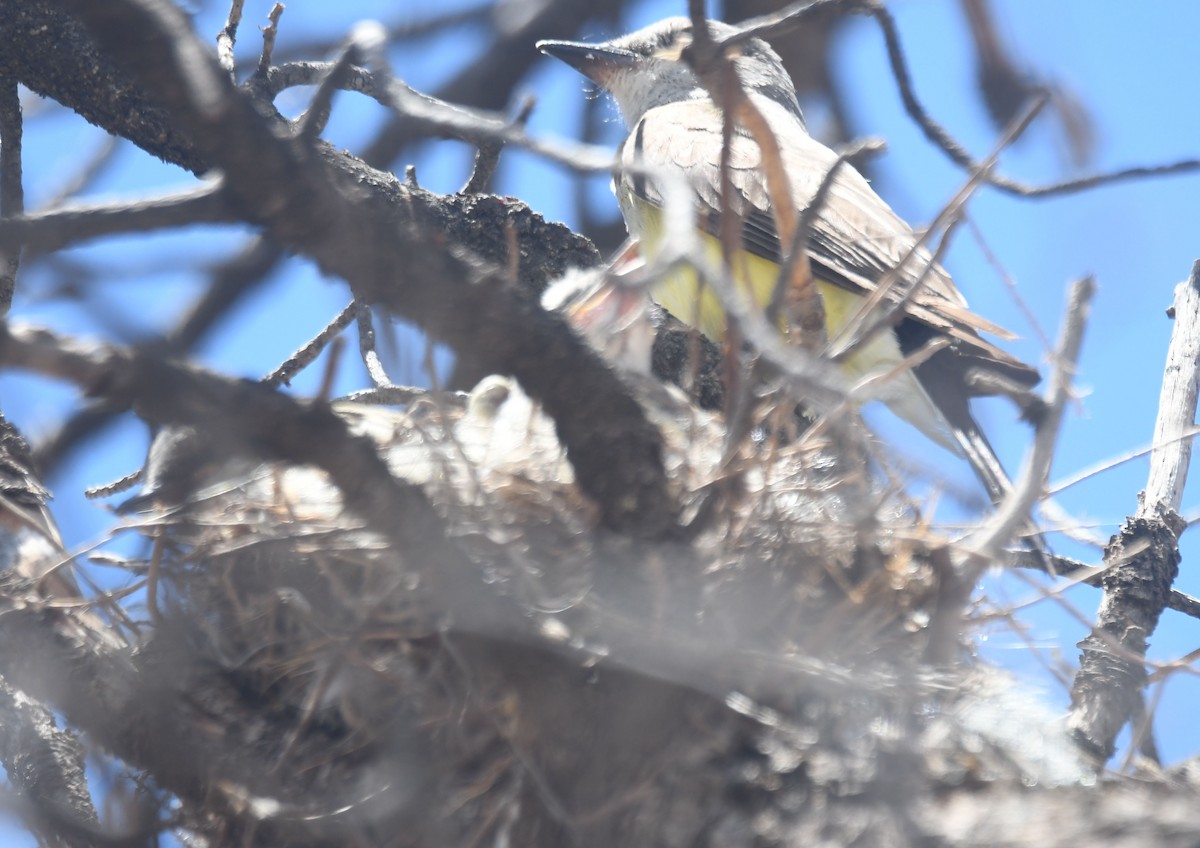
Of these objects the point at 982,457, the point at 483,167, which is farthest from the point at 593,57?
the point at 982,457

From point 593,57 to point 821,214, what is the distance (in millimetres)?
1848

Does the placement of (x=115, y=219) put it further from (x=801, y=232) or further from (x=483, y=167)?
(x=483, y=167)

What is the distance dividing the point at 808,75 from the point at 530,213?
196cm

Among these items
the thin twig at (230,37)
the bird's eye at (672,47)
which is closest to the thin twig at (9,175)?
the thin twig at (230,37)

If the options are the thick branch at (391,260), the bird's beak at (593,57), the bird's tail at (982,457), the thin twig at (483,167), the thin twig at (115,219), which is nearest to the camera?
the thick branch at (391,260)

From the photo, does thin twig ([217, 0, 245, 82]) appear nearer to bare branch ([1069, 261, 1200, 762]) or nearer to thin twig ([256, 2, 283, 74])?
thin twig ([256, 2, 283, 74])

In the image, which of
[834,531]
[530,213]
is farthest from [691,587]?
[530,213]

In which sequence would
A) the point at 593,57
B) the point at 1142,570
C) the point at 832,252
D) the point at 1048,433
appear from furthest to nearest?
1. the point at 593,57
2. the point at 832,252
3. the point at 1142,570
4. the point at 1048,433

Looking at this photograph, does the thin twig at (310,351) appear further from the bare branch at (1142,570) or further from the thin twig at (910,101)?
the bare branch at (1142,570)

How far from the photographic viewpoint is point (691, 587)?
2.17 m

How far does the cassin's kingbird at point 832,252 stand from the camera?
12.6 ft

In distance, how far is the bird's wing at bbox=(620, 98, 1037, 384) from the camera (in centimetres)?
389

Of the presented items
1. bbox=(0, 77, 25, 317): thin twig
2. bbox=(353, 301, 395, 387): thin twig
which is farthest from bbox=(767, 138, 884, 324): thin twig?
bbox=(0, 77, 25, 317): thin twig

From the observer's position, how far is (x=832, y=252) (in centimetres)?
427
